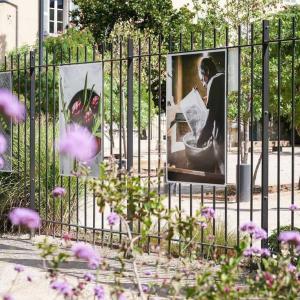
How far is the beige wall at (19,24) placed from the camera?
3027 cm

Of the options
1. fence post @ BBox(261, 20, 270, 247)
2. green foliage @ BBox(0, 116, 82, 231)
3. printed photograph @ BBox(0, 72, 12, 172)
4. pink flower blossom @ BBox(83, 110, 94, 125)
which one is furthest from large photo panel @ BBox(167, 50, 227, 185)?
printed photograph @ BBox(0, 72, 12, 172)

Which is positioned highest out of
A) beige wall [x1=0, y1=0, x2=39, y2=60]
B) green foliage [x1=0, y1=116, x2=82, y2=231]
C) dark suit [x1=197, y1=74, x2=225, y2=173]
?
beige wall [x1=0, y1=0, x2=39, y2=60]

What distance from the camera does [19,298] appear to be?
20.6 ft

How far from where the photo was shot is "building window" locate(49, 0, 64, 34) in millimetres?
37875

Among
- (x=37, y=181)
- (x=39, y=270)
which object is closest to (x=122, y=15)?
(x=37, y=181)

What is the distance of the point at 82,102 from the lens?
9047 mm

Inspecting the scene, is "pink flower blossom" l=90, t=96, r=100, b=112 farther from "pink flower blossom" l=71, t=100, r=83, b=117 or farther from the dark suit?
the dark suit

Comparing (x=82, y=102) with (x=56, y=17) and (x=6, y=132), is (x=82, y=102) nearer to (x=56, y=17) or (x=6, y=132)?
(x=6, y=132)

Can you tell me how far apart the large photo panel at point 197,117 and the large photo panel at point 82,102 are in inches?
44.0

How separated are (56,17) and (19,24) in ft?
23.5

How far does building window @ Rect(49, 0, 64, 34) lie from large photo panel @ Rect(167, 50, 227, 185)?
99.8ft

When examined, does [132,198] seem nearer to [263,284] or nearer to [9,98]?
[263,284]

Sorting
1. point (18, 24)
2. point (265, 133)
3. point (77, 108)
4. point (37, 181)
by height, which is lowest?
point (37, 181)

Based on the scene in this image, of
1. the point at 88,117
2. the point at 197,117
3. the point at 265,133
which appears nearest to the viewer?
the point at 265,133
